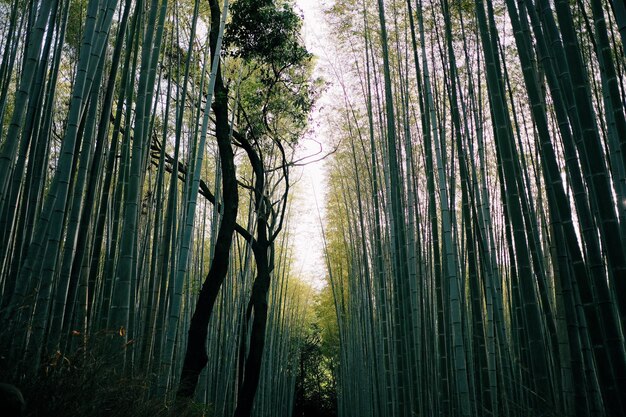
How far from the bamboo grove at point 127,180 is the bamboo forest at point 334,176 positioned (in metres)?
0.02

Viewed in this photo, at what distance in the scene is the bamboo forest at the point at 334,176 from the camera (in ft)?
5.60

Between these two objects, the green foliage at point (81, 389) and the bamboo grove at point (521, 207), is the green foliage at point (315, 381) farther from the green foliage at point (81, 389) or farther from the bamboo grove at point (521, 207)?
the green foliage at point (81, 389)

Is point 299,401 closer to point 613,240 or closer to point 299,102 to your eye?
point 299,102

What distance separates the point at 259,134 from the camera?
5.55m

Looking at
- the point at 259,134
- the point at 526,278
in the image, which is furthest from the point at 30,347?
the point at 259,134

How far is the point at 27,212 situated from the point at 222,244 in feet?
5.73

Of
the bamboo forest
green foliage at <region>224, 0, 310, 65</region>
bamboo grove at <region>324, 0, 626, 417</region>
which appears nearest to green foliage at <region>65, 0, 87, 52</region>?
the bamboo forest

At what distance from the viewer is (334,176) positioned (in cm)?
790

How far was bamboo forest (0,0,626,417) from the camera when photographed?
171 cm

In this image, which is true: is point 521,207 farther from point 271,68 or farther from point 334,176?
point 334,176

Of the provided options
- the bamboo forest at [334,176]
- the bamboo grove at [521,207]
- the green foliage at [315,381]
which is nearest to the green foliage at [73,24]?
the bamboo forest at [334,176]

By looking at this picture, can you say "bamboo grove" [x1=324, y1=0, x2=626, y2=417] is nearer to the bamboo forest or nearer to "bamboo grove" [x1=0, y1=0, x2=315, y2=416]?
the bamboo forest

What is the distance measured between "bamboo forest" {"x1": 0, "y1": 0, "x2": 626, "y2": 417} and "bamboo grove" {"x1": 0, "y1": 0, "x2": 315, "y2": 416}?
0.05 ft

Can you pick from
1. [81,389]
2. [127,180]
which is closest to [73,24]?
[127,180]
